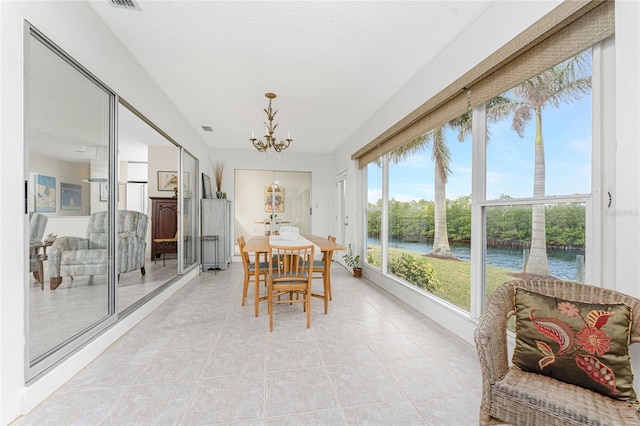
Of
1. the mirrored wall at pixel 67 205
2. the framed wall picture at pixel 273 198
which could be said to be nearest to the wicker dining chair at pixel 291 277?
the mirrored wall at pixel 67 205

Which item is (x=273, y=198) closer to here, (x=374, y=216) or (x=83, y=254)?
(x=374, y=216)

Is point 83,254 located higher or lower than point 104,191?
lower

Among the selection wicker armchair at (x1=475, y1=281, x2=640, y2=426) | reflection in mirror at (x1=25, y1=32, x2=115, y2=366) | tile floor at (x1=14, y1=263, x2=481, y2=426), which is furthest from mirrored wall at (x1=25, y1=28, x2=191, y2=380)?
wicker armchair at (x1=475, y1=281, x2=640, y2=426)

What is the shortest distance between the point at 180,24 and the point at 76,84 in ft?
2.99

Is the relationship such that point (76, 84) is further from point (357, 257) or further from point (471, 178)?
point (357, 257)

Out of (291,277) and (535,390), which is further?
(291,277)

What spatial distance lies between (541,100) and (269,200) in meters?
5.50

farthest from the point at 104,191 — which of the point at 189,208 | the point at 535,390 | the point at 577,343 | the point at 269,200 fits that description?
the point at 269,200

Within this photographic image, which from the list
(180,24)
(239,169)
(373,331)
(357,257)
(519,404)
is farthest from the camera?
(239,169)

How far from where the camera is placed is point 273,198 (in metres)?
6.50

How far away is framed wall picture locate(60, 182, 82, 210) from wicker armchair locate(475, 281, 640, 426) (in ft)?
8.79

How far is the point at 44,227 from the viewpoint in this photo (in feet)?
5.46

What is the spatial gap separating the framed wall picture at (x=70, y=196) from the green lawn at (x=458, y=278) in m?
3.26

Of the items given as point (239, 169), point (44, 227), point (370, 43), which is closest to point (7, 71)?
point (44, 227)
